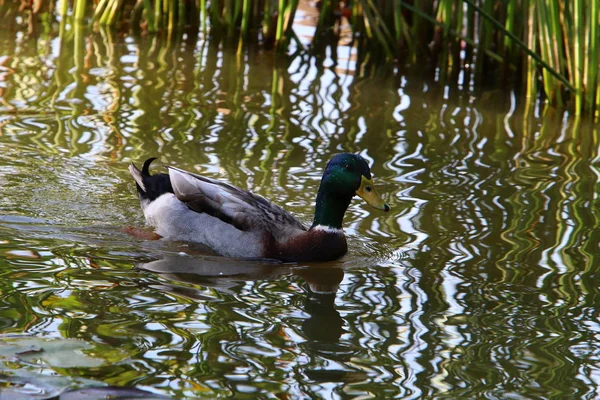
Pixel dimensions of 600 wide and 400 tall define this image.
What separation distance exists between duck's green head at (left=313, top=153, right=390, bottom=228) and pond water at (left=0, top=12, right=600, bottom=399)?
298mm

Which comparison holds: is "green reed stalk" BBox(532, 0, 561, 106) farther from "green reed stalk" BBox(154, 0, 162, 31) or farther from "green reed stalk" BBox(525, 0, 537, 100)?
"green reed stalk" BBox(154, 0, 162, 31)

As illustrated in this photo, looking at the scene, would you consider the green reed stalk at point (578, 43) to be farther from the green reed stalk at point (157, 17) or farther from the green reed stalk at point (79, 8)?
the green reed stalk at point (79, 8)

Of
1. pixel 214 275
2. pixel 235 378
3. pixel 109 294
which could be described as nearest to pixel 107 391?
pixel 235 378

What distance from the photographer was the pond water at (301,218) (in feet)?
14.3

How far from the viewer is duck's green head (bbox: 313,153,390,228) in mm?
6047

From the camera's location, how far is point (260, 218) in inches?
242

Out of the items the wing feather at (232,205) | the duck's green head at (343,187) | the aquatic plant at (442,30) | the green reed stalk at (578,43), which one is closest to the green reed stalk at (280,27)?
the aquatic plant at (442,30)

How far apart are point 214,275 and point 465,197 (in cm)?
229

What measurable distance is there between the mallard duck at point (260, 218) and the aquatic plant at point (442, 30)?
2.79 metres

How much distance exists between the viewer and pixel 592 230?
658 cm

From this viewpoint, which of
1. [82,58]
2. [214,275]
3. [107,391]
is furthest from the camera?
[82,58]

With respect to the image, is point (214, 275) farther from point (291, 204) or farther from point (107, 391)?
point (107, 391)

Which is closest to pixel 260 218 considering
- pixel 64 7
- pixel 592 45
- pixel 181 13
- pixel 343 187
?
pixel 343 187

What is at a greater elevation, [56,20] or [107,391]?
[56,20]
